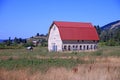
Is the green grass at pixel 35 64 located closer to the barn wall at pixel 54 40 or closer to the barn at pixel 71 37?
the barn at pixel 71 37

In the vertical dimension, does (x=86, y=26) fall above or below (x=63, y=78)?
above

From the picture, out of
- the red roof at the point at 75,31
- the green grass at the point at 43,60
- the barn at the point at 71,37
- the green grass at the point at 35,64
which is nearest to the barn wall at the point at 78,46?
the barn at the point at 71,37

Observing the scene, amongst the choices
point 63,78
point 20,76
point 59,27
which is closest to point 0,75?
point 20,76

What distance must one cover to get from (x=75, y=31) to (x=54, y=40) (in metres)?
4.09

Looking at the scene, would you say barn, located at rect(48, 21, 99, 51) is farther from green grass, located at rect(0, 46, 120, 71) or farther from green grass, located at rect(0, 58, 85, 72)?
green grass, located at rect(0, 58, 85, 72)

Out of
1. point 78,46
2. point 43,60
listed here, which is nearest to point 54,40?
point 78,46

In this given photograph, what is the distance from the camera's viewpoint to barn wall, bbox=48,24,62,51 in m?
47.5

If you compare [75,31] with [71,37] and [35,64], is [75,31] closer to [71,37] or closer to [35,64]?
[71,37]

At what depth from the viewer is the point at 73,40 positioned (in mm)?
47656

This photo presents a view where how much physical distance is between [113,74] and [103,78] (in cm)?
87

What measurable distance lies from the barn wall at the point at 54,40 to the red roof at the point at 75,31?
3.34ft

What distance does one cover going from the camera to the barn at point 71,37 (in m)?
47.1

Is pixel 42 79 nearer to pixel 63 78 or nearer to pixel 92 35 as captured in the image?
pixel 63 78

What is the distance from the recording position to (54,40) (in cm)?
4894
